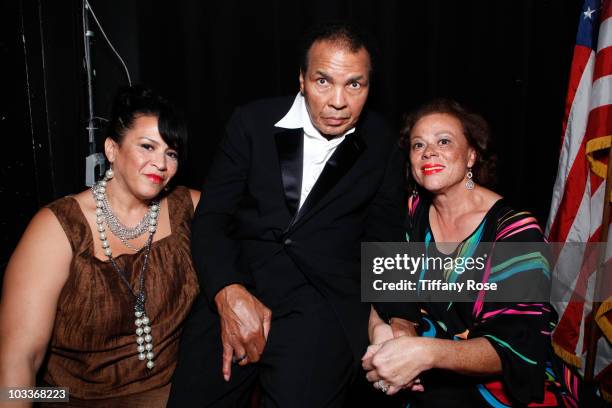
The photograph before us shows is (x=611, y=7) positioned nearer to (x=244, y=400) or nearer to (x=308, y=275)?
(x=308, y=275)

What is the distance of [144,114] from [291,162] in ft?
1.79

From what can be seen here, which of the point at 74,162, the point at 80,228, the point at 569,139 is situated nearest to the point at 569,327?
the point at 569,139

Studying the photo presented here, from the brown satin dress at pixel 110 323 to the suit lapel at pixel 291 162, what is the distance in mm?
459

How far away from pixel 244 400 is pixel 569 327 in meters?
1.63

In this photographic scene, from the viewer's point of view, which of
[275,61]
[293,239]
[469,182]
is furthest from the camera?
[275,61]

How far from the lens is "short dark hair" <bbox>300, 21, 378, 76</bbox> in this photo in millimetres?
1603

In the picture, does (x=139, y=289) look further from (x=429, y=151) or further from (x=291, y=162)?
(x=429, y=151)

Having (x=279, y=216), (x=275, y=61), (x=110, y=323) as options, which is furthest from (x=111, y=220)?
(x=275, y=61)

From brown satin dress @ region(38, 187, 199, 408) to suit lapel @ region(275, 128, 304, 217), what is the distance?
459mm

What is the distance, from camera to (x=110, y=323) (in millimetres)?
1604

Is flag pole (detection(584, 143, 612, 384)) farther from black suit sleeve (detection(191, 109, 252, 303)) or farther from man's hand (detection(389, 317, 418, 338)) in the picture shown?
black suit sleeve (detection(191, 109, 252, 303))

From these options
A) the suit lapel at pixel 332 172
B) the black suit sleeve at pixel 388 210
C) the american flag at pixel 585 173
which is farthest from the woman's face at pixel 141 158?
the american flag at pixel 585 173

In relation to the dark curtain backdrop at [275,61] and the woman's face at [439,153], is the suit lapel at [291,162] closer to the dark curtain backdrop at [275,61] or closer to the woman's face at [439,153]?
the woman's face at [439,153]

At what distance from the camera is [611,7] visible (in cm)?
204
